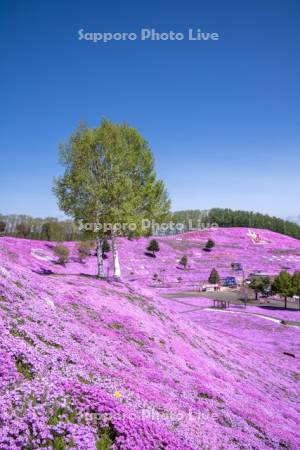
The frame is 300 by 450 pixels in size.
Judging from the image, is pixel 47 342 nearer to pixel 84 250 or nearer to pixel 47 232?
pixel 84 250

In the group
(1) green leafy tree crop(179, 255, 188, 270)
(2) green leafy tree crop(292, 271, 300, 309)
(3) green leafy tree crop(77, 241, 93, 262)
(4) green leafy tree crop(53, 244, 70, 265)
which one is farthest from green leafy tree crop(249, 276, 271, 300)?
(4) green leafy tree crop(53, 244, 70, 265)

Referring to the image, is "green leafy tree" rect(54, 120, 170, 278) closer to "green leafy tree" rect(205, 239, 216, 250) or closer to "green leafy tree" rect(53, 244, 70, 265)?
"green leafy tree" rect(53, 244, 70, 265)

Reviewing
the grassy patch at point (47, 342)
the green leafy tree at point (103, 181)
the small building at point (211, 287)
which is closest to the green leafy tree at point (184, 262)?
the small building at point (211, 287)

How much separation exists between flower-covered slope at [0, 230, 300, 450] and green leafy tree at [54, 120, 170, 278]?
10.3 meters

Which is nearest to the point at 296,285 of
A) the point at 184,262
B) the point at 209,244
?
the point at 184,262

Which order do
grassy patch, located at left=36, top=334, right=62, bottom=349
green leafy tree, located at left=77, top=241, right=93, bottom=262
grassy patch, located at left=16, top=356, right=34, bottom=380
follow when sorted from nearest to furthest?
grassy patch, located at left=16, top=356, right=34, bottom=380
grassy patch, located at left=36, top=334, right=62, bottom=349
green leafy tree, located at left=77, top=241, right=93, bottom=262

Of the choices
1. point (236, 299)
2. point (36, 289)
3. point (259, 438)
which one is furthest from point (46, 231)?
point (259, 438)

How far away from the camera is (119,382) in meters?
9.95

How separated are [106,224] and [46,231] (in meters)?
76.5

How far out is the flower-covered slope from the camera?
694cm

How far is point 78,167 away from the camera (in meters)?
34.3

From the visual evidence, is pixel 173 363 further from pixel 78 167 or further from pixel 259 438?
pixel 78 167

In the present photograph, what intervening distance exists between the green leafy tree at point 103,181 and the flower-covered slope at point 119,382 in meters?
10.3

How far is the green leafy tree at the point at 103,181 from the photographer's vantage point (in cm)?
3344
